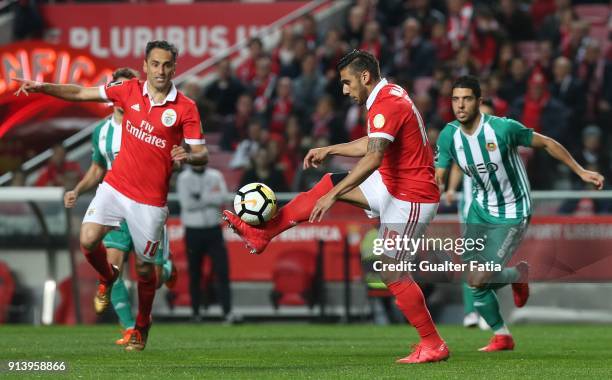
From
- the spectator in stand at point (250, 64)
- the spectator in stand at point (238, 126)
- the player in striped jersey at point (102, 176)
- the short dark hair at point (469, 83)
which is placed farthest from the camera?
the spectator in stand at point (250, 64)

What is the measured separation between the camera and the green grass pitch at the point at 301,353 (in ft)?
27.2

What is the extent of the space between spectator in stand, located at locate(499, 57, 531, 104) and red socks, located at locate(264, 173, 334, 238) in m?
9.60

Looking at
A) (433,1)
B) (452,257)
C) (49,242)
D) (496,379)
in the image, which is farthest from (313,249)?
(496,379)

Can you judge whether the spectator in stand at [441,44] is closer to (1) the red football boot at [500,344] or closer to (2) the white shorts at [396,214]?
(1) the red football boot at [500,344]

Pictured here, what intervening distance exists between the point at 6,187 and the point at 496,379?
11.2 metres

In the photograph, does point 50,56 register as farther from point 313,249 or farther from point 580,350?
point 580,350

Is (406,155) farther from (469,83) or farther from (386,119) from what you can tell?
(469,83)

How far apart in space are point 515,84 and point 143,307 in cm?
973

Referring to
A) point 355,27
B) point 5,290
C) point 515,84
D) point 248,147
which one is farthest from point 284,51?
point 5,290

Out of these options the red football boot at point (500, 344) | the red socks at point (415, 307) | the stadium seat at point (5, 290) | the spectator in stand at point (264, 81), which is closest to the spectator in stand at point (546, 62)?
the spectator in stand at point (264, 81)

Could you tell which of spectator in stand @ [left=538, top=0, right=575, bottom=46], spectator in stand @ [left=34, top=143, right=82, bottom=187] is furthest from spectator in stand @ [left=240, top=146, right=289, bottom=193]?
spectator in stand @ [left=538, top=0, right=575, bottom=46]

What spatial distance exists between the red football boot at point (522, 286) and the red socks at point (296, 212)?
81.7 inches

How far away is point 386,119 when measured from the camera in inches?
348

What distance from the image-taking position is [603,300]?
15578mm
